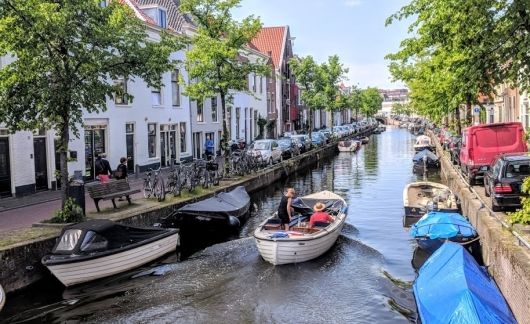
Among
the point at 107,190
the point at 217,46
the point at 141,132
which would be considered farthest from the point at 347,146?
the point at 107,190

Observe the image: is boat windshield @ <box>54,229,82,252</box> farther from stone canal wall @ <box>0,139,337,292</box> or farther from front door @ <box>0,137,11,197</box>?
front door @ <box>0,137,11,197</box>

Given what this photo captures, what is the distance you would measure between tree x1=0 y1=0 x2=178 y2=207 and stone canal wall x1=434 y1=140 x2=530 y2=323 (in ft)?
31.9

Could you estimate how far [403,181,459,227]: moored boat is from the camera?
1773cm

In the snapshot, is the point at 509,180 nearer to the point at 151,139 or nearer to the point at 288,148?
the point at 151,139

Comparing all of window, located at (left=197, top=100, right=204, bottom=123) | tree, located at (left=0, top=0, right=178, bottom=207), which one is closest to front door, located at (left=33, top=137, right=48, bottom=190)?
tree, located at (left=0, top=0, right=178, bottom=207)

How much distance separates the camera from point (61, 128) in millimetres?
15031

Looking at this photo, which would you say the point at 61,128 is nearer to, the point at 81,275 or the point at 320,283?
the point at 81,275

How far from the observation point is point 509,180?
14.4m

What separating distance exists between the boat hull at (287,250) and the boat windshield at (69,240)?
447cm

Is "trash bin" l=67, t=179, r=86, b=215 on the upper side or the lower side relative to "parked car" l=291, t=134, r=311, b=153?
lower

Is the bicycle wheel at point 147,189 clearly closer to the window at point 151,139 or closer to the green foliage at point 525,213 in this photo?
the window at point 151,139

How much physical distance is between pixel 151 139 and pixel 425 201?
16344 millimetres

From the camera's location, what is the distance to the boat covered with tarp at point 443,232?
524 inches

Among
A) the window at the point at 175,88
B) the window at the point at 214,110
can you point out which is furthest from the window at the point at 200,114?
the window at the point at 175,88
